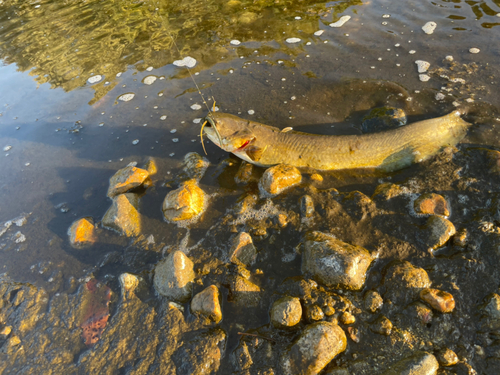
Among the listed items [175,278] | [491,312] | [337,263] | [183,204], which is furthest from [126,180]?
[491,312]

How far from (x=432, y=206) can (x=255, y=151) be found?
2.14 meters

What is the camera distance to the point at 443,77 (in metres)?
4.58

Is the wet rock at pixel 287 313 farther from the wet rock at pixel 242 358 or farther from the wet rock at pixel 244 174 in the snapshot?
the wet rock at pixel 244 174

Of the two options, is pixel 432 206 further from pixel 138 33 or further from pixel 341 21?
pixel 138 33

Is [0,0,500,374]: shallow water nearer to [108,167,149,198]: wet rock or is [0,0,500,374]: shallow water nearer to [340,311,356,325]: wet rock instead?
[108,167,149,198]: wet rock

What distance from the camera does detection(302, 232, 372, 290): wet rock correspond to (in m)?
2.43

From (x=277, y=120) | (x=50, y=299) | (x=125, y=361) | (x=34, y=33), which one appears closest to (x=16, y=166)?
(x=50, y=299)

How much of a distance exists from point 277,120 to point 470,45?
3.91 metres

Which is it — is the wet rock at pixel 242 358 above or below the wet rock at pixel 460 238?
below

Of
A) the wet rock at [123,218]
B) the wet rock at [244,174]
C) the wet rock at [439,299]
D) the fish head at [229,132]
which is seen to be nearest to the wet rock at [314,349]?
the wet rock at [439,299]

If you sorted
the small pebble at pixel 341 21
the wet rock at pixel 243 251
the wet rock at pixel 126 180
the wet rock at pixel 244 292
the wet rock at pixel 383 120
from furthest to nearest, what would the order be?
the small pebble at pixel 341 21, the wet rock at pixel 383 120, the wet rock at pixel 126 180, the wet rock at pixel 243 251, the wet rock at pixel 244 292

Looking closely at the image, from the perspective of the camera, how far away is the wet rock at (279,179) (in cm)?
343

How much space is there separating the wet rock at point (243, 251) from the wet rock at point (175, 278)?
45 centimetres

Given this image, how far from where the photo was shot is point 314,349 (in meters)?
2.06
